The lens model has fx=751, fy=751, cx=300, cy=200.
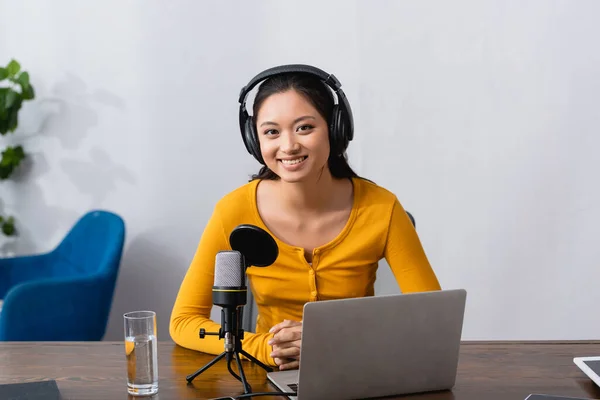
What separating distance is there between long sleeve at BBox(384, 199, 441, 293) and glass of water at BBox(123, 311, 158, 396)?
68 cm

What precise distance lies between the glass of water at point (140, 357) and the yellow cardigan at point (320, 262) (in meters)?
0.40

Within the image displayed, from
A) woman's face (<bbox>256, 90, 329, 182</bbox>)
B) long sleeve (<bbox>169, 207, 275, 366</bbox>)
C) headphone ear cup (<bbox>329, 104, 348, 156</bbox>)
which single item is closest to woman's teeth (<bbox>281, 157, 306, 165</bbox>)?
woman's face (<bbox>256, 90, 329, 182</bbox>)

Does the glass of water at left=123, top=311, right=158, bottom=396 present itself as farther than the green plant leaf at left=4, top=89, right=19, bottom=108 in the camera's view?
No

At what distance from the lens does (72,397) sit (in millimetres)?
1260

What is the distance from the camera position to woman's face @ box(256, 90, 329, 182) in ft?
5.47

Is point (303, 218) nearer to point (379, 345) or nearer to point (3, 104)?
point (379, 345)

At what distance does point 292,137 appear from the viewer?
1.68 metres

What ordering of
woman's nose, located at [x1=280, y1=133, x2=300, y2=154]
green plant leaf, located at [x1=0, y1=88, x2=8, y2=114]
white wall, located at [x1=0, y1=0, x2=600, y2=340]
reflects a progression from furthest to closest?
green plant leaf, located at [x1=0, y1=88, x2=8, y2=114] → white wall, located at [x1=0, y1=0, x2=600, y2=340] → woman's nose, located at [x1=280, y1=133, x2=300, y2=154]

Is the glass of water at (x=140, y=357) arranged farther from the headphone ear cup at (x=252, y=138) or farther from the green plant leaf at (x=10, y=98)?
the green plant leaf at (x=10, y=98)

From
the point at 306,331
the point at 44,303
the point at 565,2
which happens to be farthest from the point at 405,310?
the point at 565,2

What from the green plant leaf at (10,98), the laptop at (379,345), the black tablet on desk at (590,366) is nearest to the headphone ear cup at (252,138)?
the laptop at (379,345)

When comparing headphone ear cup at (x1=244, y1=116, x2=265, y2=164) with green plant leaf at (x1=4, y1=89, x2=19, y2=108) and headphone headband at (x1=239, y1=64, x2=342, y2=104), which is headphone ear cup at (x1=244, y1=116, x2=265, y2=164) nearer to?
headphone headband at (x1=239, y1=64, x2=342, y2=104)

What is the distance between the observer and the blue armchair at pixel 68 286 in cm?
265

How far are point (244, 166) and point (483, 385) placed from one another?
2091 mm
